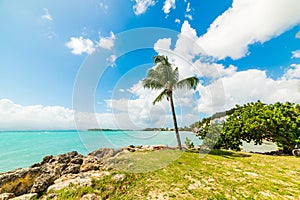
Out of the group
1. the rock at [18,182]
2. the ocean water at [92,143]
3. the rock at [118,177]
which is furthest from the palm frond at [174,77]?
the rock at [18,182]

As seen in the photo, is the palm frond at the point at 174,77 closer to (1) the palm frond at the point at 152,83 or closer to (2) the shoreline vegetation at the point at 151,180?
(1) the palm frond at the point at 152,83

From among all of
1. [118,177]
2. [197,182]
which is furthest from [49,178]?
[197,182]

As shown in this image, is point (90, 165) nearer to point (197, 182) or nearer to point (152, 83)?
point (197, 182)

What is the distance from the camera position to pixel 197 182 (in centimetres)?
667

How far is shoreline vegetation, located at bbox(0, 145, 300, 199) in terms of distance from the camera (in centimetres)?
579

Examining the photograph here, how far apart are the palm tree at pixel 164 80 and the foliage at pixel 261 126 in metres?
6.43

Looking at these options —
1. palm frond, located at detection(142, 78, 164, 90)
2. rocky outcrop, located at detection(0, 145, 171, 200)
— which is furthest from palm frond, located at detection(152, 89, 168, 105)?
rocky outcrop, located at detection(0, 145, 171, 200)

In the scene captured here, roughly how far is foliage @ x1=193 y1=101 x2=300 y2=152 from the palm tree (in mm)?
6427

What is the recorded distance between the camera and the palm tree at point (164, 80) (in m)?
12.8

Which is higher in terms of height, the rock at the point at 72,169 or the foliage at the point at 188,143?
the foliage at the point at 188,143

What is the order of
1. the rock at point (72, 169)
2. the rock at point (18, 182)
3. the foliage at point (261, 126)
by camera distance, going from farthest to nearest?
the foliage at point (261, 126), the rock at point (72, 169), the rock at point (18, 182)

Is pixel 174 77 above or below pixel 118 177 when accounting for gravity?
above

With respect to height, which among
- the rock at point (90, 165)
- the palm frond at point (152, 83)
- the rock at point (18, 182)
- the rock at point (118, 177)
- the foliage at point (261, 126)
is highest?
the palm frond at point (152, 83)

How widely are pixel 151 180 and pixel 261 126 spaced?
11.9m
